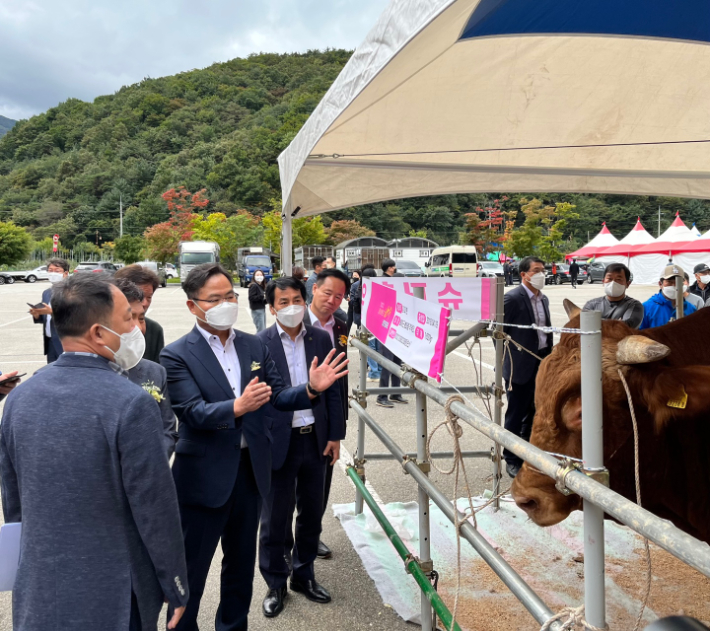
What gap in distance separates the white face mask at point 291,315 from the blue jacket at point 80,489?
161 centimetres

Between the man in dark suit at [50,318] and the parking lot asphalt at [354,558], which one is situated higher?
the man in dark suit at [50,318]

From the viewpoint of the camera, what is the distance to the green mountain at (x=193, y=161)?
80375 millimetres

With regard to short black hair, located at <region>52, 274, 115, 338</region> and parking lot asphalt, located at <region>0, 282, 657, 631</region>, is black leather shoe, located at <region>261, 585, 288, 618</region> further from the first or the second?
short black hair, located at <region>52, 274, 115, 338</region>

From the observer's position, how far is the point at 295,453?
3.28 m

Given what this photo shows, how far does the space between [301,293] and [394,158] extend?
222 cm

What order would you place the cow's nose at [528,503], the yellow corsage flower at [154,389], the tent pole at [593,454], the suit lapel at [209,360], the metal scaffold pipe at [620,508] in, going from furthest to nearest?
the suit lapel at [209,360] < the yellow corsage flower at [154,389] < the cow's nose at [528,503] < the tent pole at [593,454] < the metal scaffold pipe at [620,508]

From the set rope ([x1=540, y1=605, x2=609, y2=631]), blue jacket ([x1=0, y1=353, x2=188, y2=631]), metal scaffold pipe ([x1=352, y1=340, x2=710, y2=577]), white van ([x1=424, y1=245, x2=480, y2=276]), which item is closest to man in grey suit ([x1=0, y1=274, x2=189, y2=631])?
blue jacket ([x1=0, y1=353, x2=188, y2=631])

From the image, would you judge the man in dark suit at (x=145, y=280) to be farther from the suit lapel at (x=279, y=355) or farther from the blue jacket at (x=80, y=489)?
the blue jacket at (x=80, y=489)

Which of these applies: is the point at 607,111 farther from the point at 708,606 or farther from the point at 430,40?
the point at 708,606

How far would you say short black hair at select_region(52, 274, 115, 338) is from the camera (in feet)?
5.83

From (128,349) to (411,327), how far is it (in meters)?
1.15

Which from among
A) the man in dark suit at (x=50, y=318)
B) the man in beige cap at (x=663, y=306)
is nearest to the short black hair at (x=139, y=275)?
the man in dark suit at (x=50, y=318)

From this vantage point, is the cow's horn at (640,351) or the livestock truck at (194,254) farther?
the livestock truck at (194,254)

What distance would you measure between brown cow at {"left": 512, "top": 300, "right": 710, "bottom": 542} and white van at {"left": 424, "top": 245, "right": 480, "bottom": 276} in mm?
32152
